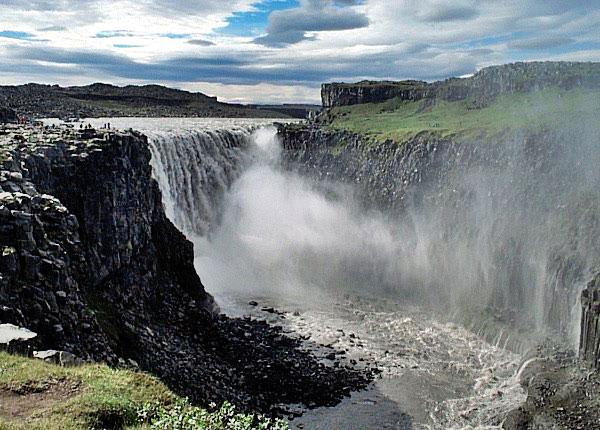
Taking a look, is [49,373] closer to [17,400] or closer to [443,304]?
[17,400]

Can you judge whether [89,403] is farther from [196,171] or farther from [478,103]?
[478,103]

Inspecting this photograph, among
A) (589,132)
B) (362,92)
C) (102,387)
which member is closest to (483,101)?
(362,92)

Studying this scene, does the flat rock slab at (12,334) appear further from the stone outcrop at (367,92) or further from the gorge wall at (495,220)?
the stone outcrop at (367,92)

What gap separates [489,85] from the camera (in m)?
111

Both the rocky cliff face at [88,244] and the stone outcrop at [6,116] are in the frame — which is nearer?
the rocky cliff face at [88,244]

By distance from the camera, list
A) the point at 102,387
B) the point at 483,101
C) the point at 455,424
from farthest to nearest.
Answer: the point at 483,101 → the point at 455,424 → the point at 102,387

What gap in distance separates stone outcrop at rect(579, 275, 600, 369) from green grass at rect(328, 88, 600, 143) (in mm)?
31621

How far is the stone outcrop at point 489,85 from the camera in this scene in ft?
337

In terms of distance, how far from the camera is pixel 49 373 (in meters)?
17.3

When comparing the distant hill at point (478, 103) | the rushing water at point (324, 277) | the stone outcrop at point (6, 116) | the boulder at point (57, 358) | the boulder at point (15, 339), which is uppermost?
the distant hill at point (478, 103)

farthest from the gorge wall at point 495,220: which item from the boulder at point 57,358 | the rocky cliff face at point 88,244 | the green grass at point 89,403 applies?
the boulder at point 57,358

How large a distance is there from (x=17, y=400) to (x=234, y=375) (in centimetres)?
2373

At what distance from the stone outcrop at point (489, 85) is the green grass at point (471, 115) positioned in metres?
2.72

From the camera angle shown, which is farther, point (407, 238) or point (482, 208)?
point (407, 238)
